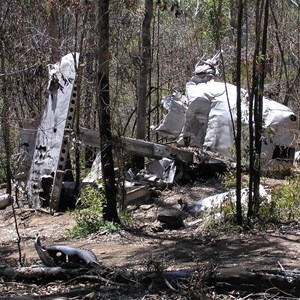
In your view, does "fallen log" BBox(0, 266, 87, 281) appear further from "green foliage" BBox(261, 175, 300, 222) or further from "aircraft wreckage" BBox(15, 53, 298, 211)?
"aircraft wreckage" BBox(15, 53, 298, 211)

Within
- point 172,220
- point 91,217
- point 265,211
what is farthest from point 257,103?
point 91,217

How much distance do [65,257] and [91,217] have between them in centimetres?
364

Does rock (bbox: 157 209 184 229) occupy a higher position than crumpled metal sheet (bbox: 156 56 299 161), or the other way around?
crumpled metal sheet (bbox: 156 56 299 161)

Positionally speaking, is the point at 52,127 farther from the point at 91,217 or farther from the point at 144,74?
the point at 91,217

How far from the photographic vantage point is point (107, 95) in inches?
376

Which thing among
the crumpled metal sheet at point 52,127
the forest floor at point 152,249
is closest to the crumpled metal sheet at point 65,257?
the forest floor at point 152,249

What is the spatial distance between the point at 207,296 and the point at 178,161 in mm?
8836

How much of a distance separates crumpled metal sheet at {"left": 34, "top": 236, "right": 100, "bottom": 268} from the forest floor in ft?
0.78

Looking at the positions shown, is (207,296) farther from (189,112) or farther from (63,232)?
(189,112)

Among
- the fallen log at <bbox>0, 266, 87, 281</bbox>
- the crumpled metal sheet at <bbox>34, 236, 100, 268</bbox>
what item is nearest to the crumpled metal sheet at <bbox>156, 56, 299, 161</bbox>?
the crumpled metal sheet at <bbox>34, 236, 100, 268</bbox>

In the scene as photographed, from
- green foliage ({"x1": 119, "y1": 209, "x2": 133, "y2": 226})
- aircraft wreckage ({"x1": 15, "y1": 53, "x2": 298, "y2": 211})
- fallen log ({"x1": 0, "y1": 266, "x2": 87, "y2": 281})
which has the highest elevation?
aircraft wreckage ({"x1": 15, "y1": 53, "x2": 298, "y2": 211})

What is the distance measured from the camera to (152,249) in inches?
318

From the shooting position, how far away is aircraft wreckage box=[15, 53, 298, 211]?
12727mm

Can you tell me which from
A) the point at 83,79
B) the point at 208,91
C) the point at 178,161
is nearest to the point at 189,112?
the point at 208,91
